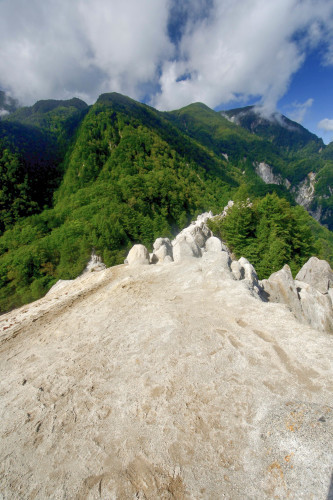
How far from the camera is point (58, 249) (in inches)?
1822

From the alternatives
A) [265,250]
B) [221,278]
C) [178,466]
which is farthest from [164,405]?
[265,250]

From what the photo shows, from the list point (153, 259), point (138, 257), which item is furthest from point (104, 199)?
point (138, 257)

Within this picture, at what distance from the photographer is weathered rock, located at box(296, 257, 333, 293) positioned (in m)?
26.2

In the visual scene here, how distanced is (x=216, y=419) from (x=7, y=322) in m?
12.0

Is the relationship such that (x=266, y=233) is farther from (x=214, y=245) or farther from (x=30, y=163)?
(x=30, y=163)

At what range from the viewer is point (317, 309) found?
69.3ft

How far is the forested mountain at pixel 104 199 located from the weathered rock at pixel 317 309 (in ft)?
37.8

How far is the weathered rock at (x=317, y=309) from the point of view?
2045 centimetres

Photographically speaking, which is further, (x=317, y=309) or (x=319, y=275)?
(x=319, y=275)

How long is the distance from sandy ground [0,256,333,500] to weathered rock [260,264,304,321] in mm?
11696

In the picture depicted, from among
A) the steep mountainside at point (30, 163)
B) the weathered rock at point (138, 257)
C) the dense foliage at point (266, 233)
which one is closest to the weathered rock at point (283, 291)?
the weathered rock at point (138, 257)

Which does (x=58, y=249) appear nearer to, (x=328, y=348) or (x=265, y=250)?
(x=265, y=250)

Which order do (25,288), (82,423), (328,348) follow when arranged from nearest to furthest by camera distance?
(82,423)
(328,348)
(25,288)

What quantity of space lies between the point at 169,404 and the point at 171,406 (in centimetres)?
8
